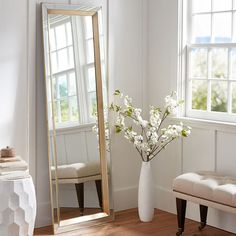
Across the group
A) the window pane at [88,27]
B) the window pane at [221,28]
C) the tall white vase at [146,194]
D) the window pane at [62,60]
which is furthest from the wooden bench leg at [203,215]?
the window pane at [88,27]

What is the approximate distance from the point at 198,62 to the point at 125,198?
1521mm

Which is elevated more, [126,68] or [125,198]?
[126,68]

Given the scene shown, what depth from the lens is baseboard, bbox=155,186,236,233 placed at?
4.79 metres

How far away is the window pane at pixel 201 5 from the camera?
4.98 metres

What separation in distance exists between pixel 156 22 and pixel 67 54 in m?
1.05

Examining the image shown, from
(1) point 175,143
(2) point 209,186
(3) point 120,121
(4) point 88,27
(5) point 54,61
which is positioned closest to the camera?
(2) point 209,186

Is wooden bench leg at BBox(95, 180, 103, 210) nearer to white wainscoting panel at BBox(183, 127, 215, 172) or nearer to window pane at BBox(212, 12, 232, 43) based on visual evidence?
white wainscoting panel at BBox(183, 127, 215, 172)

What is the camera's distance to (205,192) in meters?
4.41

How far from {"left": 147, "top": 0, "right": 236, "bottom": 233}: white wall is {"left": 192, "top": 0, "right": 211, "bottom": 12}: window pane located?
17 cm

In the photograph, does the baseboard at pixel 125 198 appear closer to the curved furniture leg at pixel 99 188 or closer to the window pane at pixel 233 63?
the curved furniture leg at pixel 99 188

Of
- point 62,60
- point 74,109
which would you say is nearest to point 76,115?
point 74,109

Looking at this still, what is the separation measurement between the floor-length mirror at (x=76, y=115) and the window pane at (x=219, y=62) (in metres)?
1.00

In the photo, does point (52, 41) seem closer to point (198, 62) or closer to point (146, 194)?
point (198, 62)

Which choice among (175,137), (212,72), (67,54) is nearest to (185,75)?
(212,72)
